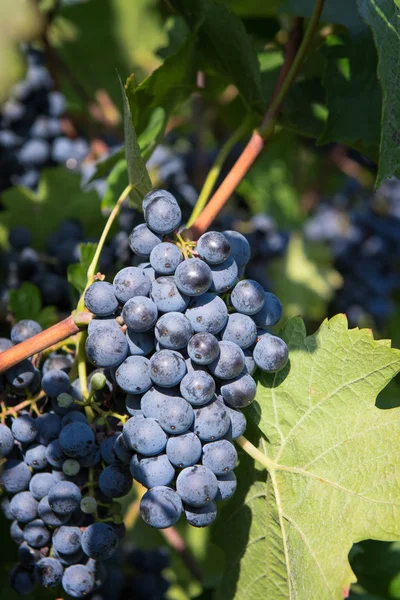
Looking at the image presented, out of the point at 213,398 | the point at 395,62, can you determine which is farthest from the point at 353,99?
the point at 213,398

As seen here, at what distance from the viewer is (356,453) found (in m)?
1.55

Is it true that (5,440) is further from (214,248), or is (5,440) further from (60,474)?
(214,248)

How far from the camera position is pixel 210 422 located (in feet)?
4.69

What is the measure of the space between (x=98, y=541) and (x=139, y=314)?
55cm

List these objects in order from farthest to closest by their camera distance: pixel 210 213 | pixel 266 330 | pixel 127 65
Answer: pixel 127 65 < pixel 210 213 < pixel 266 330

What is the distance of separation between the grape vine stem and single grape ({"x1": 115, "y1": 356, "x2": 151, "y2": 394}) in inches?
16.4

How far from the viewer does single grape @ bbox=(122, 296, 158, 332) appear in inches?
54.7

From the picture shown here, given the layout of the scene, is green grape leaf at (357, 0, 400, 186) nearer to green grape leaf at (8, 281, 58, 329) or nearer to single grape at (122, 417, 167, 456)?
single grape at (122, 417, 167, 456)

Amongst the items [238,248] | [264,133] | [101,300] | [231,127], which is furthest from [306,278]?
[101,300]

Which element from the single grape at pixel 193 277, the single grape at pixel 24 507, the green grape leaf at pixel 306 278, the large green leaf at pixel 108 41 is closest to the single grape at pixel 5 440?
the single grape at pixel 24 507

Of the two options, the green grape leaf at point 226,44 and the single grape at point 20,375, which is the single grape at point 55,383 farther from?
the green grape leaf at point 226,44

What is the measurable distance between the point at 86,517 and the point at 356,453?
2.15 ft

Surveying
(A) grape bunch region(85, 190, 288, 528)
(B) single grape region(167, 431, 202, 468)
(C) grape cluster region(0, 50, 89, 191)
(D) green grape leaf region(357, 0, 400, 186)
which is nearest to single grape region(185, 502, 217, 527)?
(A) grape bunch region(85, 190, 288, 528)

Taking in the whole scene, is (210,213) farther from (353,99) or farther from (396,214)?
(396,214)
